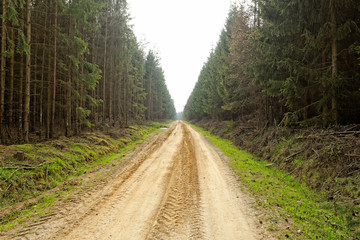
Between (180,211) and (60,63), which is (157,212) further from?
(60,63)

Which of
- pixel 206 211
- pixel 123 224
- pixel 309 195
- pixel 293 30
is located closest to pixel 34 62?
pixel 123 224

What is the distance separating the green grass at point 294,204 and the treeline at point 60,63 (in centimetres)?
1137

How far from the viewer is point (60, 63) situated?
12.7 metres

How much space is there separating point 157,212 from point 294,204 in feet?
12.6

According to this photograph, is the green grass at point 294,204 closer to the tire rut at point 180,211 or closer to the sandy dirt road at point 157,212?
the sandy dirt road at point 157,212

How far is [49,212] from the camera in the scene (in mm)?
4629

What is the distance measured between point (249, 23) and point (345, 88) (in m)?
11.6

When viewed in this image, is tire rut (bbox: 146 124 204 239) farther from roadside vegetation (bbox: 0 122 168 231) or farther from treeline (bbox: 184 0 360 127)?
treeline (bbox: 184 0 360 127)

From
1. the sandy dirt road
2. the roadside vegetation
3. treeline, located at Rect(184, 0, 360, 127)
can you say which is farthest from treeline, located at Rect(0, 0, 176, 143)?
treeline, located at Rect(184, 0, 360, 127)

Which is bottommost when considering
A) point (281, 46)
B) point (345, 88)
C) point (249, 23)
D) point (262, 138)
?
point (262, 138)

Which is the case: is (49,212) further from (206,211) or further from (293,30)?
(293,30)

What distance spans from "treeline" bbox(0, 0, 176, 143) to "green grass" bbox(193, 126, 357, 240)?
1137 cm

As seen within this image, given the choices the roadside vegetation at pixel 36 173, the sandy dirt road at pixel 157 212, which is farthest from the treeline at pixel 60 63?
the sandy dirt road at pixel 157 212

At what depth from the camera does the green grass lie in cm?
384
